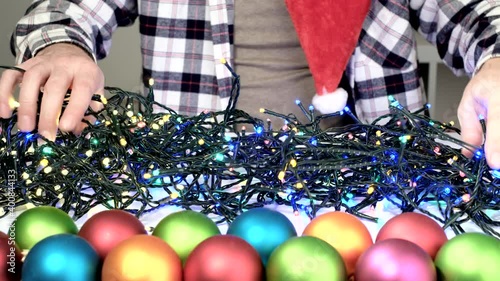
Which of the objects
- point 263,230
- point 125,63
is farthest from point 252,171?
point 125,63

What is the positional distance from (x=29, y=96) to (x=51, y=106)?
0.03 metres

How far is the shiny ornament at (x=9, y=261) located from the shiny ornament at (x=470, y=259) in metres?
0.27

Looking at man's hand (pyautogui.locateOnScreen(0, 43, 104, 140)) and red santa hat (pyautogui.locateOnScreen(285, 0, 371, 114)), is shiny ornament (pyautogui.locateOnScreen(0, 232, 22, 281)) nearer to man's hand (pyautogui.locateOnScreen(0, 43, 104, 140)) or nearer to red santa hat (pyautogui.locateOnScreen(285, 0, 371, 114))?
man's hand (pyautogui.locateOnScreen(0, 43, 104, 140))

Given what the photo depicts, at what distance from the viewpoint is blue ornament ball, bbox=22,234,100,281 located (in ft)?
1.27

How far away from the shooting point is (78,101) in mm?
650

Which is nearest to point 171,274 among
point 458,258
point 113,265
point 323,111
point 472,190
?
point 113,265

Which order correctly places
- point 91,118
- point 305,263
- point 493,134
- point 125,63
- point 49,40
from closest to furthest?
point 305,263
point 493,134
point 91,118
point 49,40
point 125,63

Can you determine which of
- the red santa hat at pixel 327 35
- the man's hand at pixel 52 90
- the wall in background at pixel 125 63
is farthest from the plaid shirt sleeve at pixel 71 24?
the wall in background at pixel 125 63

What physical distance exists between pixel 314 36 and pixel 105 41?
1.26 feet

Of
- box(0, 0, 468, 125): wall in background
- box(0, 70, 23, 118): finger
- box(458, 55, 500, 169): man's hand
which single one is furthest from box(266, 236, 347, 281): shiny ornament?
box(0, 0, 468, 125): wall in background

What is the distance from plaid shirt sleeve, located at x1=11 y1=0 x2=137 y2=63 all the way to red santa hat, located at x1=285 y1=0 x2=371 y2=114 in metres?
0.31

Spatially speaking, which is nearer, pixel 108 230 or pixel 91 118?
pixel 108 230

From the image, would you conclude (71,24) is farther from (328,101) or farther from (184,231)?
(184,231)

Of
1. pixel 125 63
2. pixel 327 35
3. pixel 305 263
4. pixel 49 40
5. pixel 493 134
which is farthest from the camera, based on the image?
pixel 125 63
